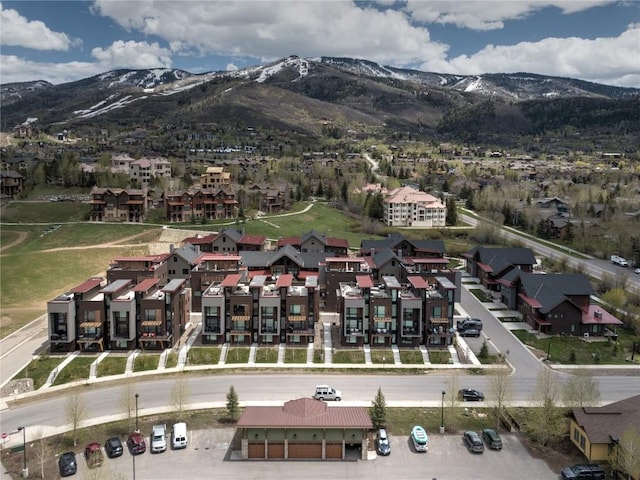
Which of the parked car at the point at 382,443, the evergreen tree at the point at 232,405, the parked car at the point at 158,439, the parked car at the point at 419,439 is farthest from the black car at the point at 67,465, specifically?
the parked car at the point at 419,439

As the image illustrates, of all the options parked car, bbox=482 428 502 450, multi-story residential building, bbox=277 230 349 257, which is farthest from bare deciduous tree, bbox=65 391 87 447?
multi-story residential building, bbox=277 230 349 257

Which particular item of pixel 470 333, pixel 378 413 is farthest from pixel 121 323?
pixel 470 333

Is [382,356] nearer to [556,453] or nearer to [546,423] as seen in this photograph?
[546,423]

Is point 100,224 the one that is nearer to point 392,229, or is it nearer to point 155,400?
point 392,229

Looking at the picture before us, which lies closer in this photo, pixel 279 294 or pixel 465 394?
pixel 465 394

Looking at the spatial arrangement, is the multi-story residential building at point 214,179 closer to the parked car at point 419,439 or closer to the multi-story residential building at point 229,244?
the multi-story residential building at point 229,244

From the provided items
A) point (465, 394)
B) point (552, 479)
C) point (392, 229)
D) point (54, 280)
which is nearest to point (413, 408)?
point (465, 394)
